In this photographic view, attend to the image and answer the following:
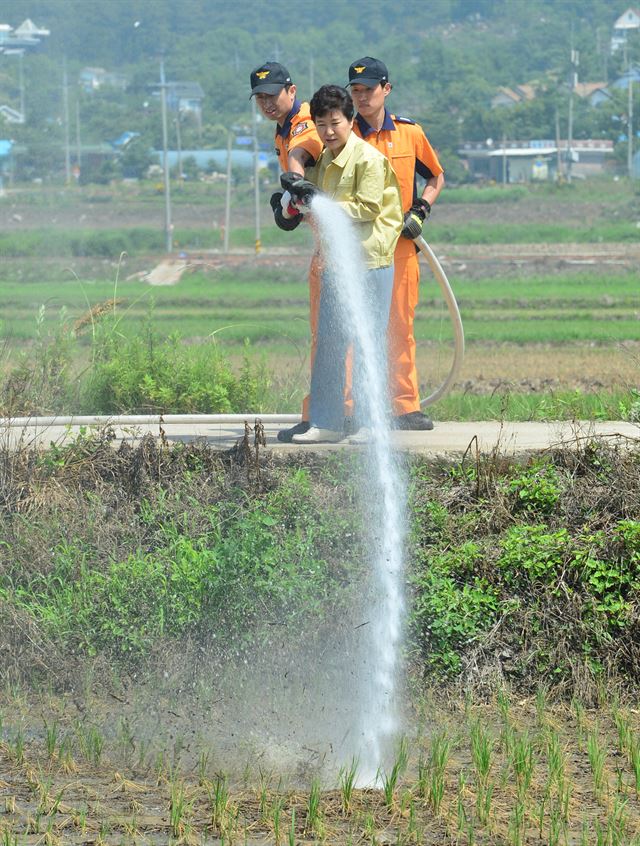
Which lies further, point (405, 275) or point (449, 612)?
point (405, 275)

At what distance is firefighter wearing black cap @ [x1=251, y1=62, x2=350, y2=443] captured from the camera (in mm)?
6211

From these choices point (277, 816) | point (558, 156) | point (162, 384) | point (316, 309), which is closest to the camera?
point (277, 816)

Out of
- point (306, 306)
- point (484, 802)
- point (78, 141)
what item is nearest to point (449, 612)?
point (484, 802)

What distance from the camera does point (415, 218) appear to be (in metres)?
6.75

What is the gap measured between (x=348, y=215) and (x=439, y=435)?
4.37 feet

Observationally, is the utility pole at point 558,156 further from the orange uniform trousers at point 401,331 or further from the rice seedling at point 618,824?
the rice seedling at point 618,824

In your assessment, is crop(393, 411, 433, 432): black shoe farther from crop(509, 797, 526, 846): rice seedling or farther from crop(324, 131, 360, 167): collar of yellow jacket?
crop(509, 797, 526, 846): rice seedling

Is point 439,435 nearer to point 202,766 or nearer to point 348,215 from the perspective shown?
point 348,215

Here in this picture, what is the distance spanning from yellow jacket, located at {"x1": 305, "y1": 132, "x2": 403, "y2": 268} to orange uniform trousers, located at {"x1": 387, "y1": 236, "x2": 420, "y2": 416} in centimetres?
52

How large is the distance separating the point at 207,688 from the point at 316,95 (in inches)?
105

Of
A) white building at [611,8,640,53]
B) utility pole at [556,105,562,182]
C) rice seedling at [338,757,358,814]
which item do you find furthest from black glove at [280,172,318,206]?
A: white building at [611,8,640,53]

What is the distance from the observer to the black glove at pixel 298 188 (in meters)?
5.94

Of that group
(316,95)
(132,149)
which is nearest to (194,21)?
(132,149)

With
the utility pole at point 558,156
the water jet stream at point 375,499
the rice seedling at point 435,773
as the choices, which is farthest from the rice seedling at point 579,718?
the utility pole at point 558,156
